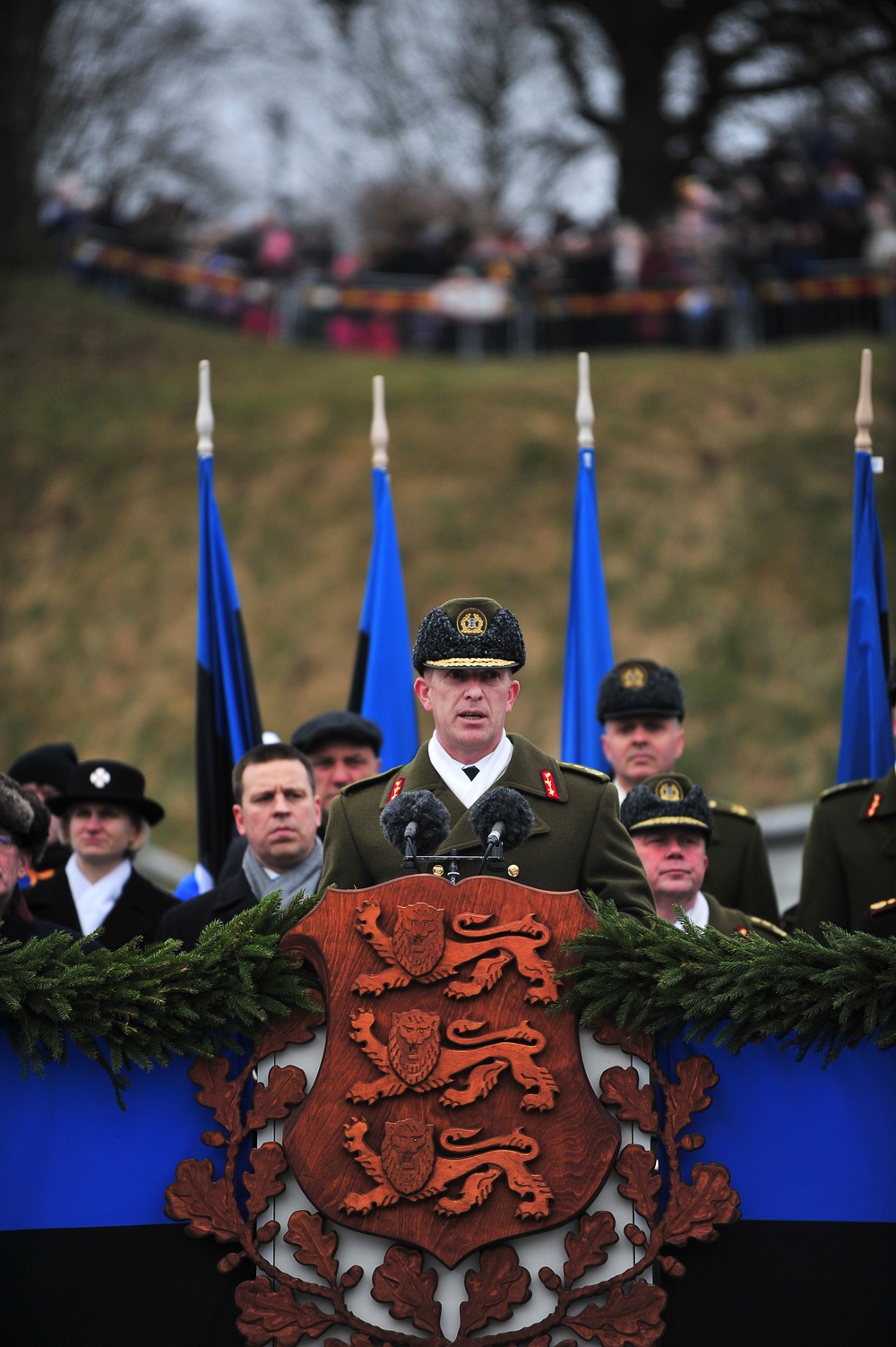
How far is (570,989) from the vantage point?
325 cm

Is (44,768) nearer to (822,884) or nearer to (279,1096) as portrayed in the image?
(822,884)

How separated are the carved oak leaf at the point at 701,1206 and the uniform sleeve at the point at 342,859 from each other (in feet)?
3.14

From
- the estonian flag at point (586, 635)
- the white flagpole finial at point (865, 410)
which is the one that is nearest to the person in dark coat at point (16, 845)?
the estonian flag at point (586, 635)

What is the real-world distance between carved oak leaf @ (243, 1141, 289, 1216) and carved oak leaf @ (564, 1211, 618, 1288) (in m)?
0.58

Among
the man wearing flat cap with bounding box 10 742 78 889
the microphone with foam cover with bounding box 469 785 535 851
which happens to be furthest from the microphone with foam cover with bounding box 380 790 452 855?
the man wearing flat cap with bounding box 10 742 78 889

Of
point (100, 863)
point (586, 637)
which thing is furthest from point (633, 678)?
point (100, 863)

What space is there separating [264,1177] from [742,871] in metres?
2.77

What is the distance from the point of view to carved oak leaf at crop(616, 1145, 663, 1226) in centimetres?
319

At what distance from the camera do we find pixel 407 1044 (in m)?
3.21

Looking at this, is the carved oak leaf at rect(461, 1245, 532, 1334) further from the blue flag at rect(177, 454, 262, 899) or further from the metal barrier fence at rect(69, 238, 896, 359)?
the metal barrier fence at rect(69, 238, 896, 359)

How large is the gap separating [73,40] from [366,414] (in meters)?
11.3

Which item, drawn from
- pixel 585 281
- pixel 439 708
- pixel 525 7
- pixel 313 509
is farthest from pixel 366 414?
pixel 439 708

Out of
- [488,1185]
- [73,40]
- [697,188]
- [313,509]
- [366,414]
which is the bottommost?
[488,1185]

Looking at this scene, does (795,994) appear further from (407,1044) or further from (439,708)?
Answer: (439,708)
